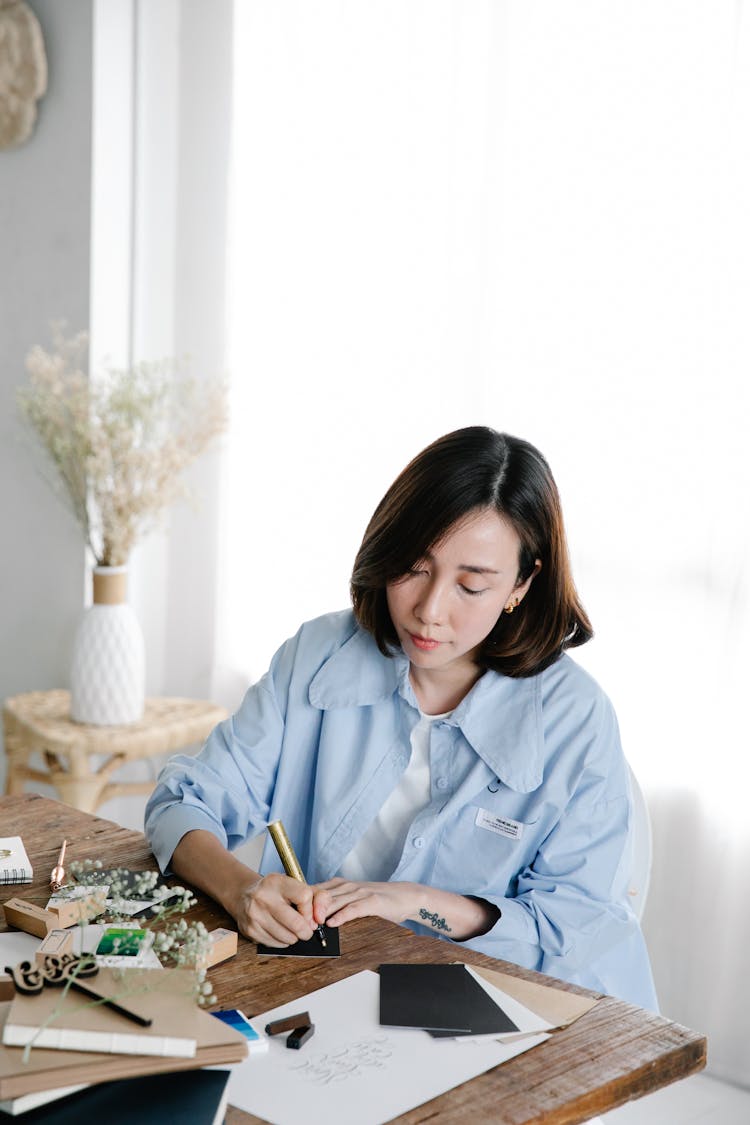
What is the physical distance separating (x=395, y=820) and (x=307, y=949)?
0.40 meters

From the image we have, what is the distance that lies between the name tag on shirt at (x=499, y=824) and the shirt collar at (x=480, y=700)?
5cm

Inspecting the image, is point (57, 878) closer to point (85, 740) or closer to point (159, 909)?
point (159, 909)

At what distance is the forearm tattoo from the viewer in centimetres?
149

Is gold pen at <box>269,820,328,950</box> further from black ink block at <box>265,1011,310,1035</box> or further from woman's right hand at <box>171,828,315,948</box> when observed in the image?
black ink block at <box>265,1011,310,1035</box>

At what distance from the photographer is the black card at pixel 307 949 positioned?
1.33 m

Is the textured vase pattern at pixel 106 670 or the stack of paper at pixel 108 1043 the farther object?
the textured vase pattern at pixel 106 670

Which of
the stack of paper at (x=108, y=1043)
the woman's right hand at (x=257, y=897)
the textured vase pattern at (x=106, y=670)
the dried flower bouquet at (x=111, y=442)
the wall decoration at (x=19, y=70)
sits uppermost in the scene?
the wall decoration at (x=19, y=70)

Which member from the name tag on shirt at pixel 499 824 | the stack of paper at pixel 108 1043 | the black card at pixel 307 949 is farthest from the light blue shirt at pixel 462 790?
the stack of paper at pixel 108 1043

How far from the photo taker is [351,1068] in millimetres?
1085

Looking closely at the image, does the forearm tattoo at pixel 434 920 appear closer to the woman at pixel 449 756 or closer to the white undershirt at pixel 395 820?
the woman at pixel 449 756

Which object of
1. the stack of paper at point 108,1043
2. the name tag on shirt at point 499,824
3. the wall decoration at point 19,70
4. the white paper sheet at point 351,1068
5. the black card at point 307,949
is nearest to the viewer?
the stack of paper at point 108,1043

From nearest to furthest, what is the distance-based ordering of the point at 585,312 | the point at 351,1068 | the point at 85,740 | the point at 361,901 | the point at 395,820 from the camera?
1. the point at 351,1068
2. the point at 361,901
3. the point at 395,820
4. the point at 585,312
5. the point at 85,740

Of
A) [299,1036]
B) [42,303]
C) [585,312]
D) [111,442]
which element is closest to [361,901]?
[299,1036]

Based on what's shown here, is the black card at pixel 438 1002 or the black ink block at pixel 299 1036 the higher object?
the black ink block at pixel 299 1036
